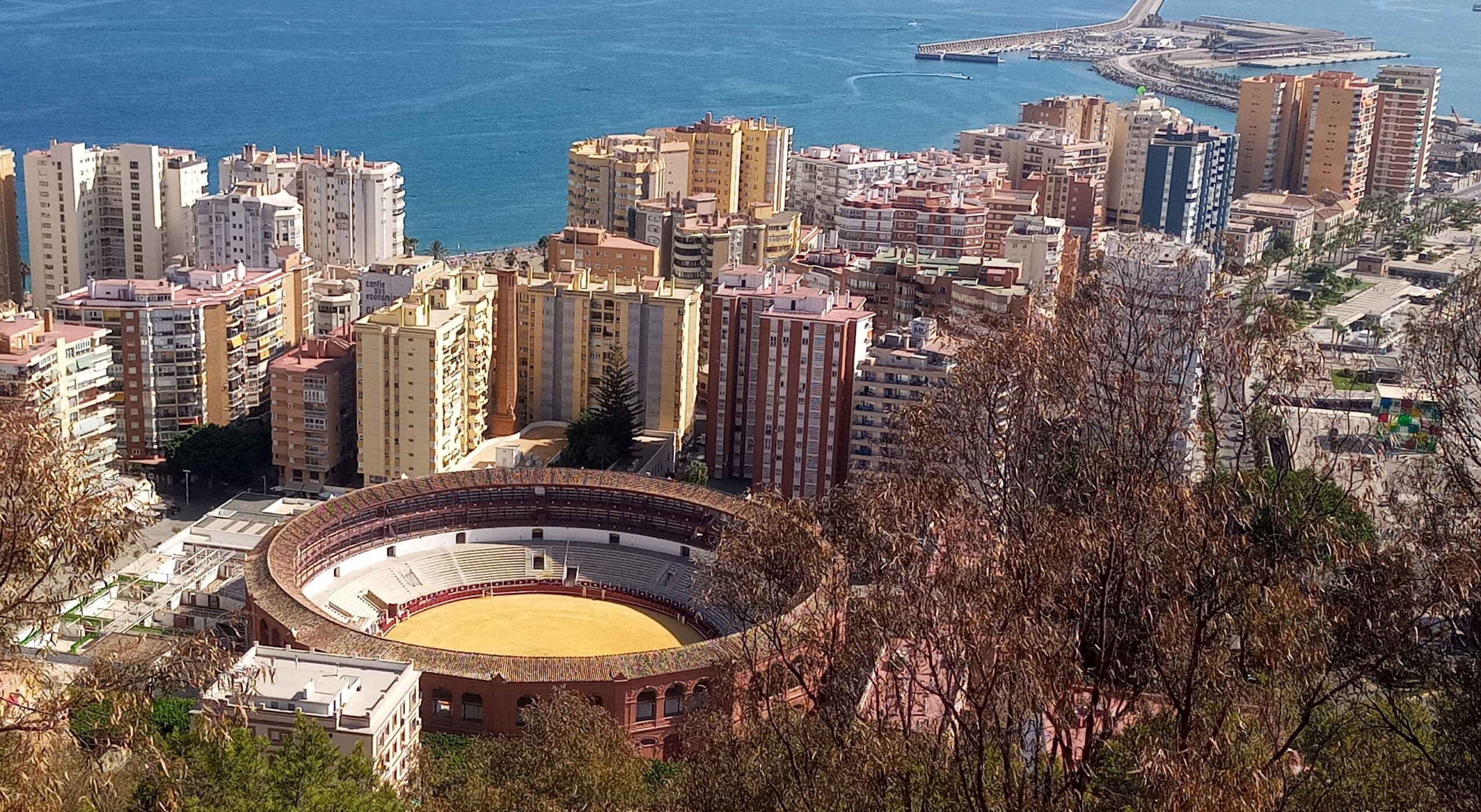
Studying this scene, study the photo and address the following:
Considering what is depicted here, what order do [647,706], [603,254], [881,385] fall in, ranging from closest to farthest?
[647,706], [881,385], [603,254]

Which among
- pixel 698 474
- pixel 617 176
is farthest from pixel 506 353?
pixel 617 176

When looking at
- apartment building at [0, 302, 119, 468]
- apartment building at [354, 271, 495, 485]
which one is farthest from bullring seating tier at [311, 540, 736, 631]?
apartment building at [0, 302, 119, 468]

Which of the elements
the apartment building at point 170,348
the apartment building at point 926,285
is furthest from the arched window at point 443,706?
the apartment building at point 926,285

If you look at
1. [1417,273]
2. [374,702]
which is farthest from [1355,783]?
[1417,273]

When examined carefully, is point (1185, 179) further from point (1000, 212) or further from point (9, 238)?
point (9, 238)

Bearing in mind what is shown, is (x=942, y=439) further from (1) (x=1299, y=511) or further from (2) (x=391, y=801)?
(2) (x=391, y=801)
